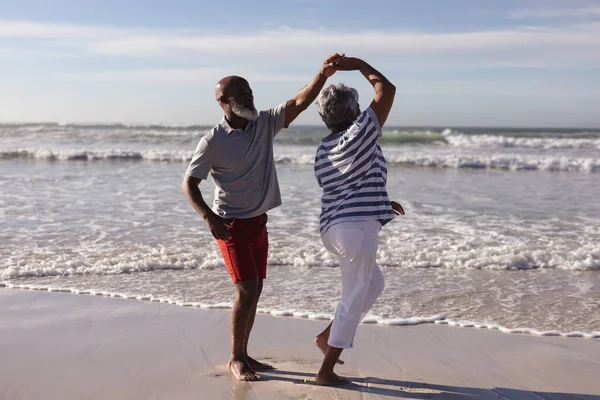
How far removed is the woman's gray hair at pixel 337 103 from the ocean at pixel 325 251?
91.1 inches

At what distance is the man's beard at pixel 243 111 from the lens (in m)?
3.85

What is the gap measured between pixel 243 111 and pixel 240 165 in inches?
12.9

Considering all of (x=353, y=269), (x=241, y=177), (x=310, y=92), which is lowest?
(x=353, y=269)

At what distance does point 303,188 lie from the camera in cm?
1420

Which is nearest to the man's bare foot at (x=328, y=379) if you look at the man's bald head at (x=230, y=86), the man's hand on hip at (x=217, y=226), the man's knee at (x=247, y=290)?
the man's knee at (x=247, y=290)

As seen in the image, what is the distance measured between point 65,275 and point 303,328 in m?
3.13

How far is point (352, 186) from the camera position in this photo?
11.9 ft

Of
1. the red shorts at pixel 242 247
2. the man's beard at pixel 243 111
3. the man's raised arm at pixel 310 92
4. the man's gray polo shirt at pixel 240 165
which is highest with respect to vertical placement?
the man's raised arm at pixel 310 92

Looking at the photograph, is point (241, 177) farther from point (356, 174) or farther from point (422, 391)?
point (422, 391)

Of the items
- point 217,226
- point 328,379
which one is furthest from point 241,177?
point 328,379

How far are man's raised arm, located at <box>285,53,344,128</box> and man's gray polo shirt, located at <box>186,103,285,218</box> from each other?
0.29 feet

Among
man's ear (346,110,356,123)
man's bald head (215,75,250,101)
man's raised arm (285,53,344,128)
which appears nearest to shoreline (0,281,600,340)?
man's raised arm (285,53,344,128)

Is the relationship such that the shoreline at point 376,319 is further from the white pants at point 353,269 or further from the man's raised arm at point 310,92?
the man's raised arm at point 310,92

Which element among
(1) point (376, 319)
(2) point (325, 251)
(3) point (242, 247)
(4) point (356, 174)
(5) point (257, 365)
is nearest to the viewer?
(4) point (356, 174)
